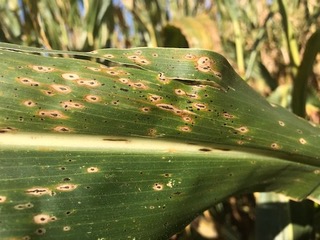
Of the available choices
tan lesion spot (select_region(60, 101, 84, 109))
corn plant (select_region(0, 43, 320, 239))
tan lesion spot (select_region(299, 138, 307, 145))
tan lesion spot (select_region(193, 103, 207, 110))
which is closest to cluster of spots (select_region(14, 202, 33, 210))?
corn plant (select_region(0, 43, 320, 239))

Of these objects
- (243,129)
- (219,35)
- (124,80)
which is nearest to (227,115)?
(243,129)

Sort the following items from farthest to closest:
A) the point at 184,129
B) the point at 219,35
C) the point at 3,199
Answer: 1. the point at 219,35
2. the point at 184,129
3. the point at 3,199

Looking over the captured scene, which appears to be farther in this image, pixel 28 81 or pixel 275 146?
pixel 275 146

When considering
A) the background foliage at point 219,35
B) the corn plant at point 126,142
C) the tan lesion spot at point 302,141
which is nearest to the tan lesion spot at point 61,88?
the corn plant at point 126,142

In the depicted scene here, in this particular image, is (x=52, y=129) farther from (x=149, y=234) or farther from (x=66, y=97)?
(x=149, y=234)

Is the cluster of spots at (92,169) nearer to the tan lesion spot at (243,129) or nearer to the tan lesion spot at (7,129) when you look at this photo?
the tan lesion spot at (7,129)

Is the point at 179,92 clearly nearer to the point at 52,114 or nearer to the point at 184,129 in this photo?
the point at 184,129

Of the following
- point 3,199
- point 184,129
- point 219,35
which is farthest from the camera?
point 219,35
